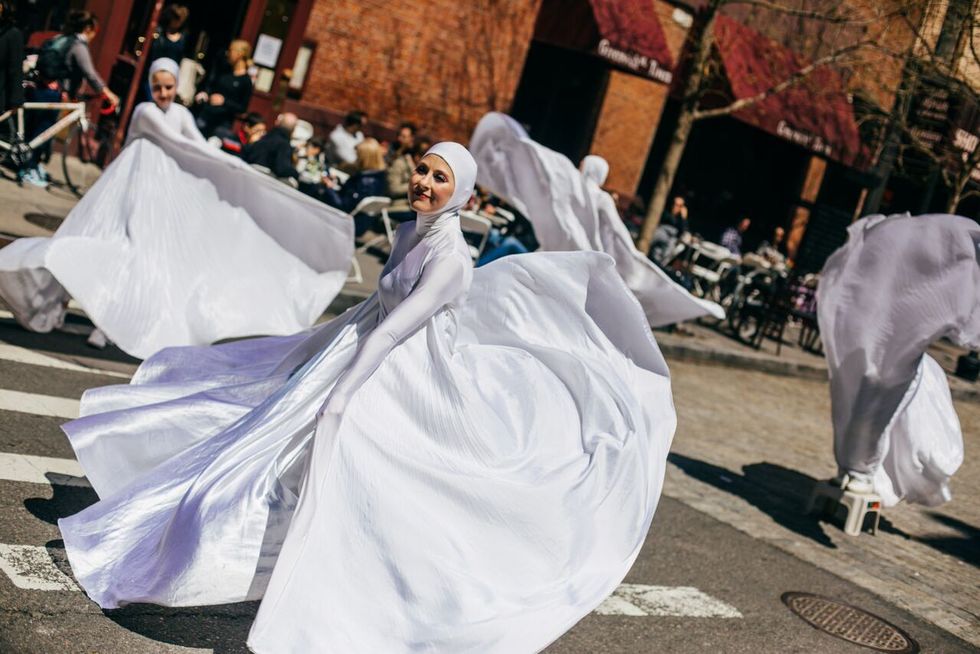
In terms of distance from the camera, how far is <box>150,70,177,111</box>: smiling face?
309 inches

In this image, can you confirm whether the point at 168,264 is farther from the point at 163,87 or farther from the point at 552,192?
the point at 552,192

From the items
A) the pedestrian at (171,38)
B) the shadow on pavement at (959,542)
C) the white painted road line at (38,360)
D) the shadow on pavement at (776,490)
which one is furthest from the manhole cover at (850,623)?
the pedestrian at (171,38)

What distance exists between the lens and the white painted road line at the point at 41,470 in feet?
18.2

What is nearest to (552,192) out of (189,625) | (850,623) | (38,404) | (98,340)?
(98,340)

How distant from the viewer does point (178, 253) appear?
25.9 feet

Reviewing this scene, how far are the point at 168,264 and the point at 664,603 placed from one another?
12.3 feet

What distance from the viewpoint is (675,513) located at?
26.6ft

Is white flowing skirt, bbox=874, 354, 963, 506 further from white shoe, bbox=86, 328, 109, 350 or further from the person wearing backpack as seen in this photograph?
the person wearing backpack

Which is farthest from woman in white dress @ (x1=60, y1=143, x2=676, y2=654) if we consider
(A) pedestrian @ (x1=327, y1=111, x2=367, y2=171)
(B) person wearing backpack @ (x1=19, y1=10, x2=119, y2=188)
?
(A) pedestrian @ (x1=327, y1=111, x2=367, y2=171)

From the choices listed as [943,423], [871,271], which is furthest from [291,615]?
[943,423]

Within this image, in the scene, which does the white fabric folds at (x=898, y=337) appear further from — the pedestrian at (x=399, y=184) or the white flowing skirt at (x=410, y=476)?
the pedestrian at (x=399, y=184)

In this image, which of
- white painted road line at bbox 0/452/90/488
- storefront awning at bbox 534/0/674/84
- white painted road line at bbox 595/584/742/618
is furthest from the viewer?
storefront awning at bbox 534/0/674/84

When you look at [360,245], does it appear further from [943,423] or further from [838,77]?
[838,77]

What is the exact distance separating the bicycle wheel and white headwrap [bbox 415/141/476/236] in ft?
31.4
